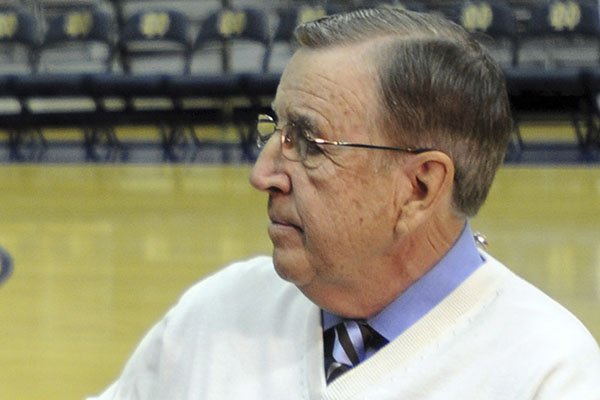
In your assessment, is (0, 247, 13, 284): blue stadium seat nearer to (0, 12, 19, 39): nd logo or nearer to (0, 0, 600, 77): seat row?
(0, 0, 600, 77): seat row

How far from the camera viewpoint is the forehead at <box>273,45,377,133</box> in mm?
1150

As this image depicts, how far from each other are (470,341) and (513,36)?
6.96 m

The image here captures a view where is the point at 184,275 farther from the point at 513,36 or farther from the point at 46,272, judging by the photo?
the point at 513,36

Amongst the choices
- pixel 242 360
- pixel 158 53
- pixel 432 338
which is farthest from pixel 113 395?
pixel 158 53

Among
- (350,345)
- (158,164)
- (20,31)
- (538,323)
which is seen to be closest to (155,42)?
(20,31)

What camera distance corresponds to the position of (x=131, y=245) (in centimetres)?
513

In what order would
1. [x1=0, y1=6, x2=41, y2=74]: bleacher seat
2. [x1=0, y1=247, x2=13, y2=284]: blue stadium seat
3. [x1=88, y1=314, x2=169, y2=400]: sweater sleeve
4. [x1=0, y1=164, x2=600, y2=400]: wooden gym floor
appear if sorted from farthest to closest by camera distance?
[x1=0, y1=6, x2=41, y2=74]: bleacher seat, [x1=0, y1=247, x2=13, y2=284]: blue stadium seat, [x1=0, y1=164, x2=600, y2=400]: wooden gym floor, [x1=88, y1=314, x2=169, y2=400]: sweater sleeve

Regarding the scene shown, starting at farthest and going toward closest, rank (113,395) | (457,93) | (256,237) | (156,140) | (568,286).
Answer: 1. (156,140)
2. (256,237)
3. (568,286)
4. (113,395)
5. (457,93)

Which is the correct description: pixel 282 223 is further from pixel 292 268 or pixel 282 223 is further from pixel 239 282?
pixel 239 282

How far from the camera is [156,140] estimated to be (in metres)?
8.41

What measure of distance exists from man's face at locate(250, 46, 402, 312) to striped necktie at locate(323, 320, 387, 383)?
0.25ft

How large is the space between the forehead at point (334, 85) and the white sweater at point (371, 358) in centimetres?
23

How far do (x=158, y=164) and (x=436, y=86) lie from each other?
20.6 ft

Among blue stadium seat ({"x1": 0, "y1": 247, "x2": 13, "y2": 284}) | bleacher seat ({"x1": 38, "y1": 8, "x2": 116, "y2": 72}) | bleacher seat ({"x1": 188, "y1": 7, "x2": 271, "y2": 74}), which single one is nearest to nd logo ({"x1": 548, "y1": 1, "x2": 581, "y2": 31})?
bleacher seat ({"x1": 188, "y1": 7, "x2": 271, "y2": 74})
